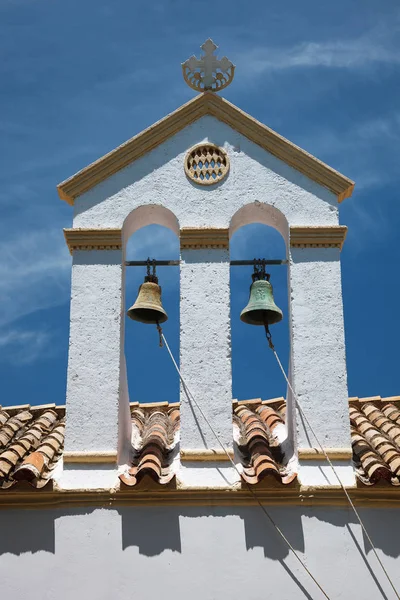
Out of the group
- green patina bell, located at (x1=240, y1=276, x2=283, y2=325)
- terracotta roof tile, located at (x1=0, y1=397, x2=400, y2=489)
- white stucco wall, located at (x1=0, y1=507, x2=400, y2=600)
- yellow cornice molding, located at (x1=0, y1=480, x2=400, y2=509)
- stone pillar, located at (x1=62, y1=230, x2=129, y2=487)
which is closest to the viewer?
white stucco wall, located at (x1=0, y1=507, x2=400, y2=600)

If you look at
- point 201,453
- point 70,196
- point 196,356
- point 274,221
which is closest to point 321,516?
point 201,453

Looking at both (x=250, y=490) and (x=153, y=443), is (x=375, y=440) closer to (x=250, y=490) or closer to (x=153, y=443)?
(x=250, y=490)

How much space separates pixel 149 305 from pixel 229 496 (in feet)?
5.31

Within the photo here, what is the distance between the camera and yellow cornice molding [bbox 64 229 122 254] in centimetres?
893

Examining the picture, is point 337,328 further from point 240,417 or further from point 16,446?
point 16,446

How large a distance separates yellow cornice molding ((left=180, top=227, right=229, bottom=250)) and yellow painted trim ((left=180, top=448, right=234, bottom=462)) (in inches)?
63.2

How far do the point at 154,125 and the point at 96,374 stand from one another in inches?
82.3

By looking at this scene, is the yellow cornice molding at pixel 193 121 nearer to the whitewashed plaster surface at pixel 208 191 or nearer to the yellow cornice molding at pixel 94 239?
the whitewashed plaster surface at pixel 208 191

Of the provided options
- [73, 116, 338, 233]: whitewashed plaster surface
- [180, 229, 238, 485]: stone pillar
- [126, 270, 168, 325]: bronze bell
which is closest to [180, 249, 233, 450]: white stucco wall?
[180, 229, 238, 485]: stone pillar

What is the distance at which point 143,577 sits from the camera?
7.99 metres

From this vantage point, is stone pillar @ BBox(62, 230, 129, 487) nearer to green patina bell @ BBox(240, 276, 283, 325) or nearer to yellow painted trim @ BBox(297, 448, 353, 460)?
green patina bell @ BBox(240, 276, 283, 325)

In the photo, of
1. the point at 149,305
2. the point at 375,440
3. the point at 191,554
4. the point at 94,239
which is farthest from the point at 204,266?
the point at 191,554

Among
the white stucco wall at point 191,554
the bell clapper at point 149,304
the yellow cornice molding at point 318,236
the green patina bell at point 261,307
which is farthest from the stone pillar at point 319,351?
the bell clapper at point 149,304

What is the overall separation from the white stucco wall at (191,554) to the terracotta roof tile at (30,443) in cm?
29
